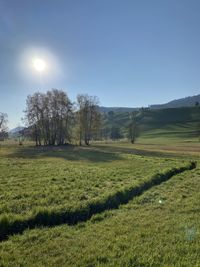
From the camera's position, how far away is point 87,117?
91.7 metres

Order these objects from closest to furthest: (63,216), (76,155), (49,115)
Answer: (63,216) < (76,155) < (49,115)

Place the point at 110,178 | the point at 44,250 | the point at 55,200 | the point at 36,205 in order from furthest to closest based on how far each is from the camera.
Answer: the point at 110,178
the point at 55,200
the point at 36,205
the point at 44,250

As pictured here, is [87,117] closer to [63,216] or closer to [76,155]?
[76,155]

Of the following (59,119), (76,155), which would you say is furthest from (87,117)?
(76,155)

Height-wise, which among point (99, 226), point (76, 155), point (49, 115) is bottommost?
point (76, 155)

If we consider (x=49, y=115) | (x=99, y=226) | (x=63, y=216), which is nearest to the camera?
(x=99, y=226)

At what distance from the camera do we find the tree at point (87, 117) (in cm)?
9025

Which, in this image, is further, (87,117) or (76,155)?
(87,117)

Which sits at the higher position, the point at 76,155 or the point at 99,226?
the point at 99,226

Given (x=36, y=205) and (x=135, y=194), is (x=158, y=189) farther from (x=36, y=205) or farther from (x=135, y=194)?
(x=36, y=205)

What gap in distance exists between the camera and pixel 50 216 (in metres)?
11.8

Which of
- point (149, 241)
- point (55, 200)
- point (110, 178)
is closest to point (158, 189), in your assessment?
point (110, 178)

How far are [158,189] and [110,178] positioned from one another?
15.3ft

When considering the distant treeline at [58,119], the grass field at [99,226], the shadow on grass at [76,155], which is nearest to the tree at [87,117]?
the distant treeline at [58,119]
